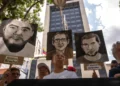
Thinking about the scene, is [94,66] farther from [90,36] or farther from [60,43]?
[60,43]

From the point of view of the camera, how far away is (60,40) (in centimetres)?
302

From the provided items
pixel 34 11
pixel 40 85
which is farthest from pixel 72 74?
pixel 34 11

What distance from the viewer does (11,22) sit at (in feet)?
9.79

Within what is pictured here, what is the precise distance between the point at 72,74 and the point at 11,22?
173cm

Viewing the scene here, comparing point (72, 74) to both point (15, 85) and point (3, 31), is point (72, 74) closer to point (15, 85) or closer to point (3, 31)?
point (15, 85)

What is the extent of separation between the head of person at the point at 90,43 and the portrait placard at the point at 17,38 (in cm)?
96

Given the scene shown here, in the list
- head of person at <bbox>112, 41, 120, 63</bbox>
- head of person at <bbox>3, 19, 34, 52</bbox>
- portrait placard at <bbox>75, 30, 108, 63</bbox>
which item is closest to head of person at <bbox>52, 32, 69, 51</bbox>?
portrait placard at <bbox>75, 30, 108, 63</bbox>

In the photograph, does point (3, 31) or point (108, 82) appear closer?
point (108, 82)

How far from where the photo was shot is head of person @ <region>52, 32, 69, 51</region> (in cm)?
295

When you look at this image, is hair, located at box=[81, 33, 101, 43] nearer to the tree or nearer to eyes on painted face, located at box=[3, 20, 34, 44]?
eyes on painted face, located at box=[3, 20, 34, 44]

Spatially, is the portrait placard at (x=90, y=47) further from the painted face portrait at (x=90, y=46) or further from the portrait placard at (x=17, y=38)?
the portrait placard at (x=17, y=38)

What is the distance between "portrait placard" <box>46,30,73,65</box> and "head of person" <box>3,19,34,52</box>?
16.2 inches

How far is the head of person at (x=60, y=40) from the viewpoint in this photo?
2.95m

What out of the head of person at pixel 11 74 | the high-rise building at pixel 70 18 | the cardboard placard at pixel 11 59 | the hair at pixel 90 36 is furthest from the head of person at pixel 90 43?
the high-rise building at pixel 70 18
